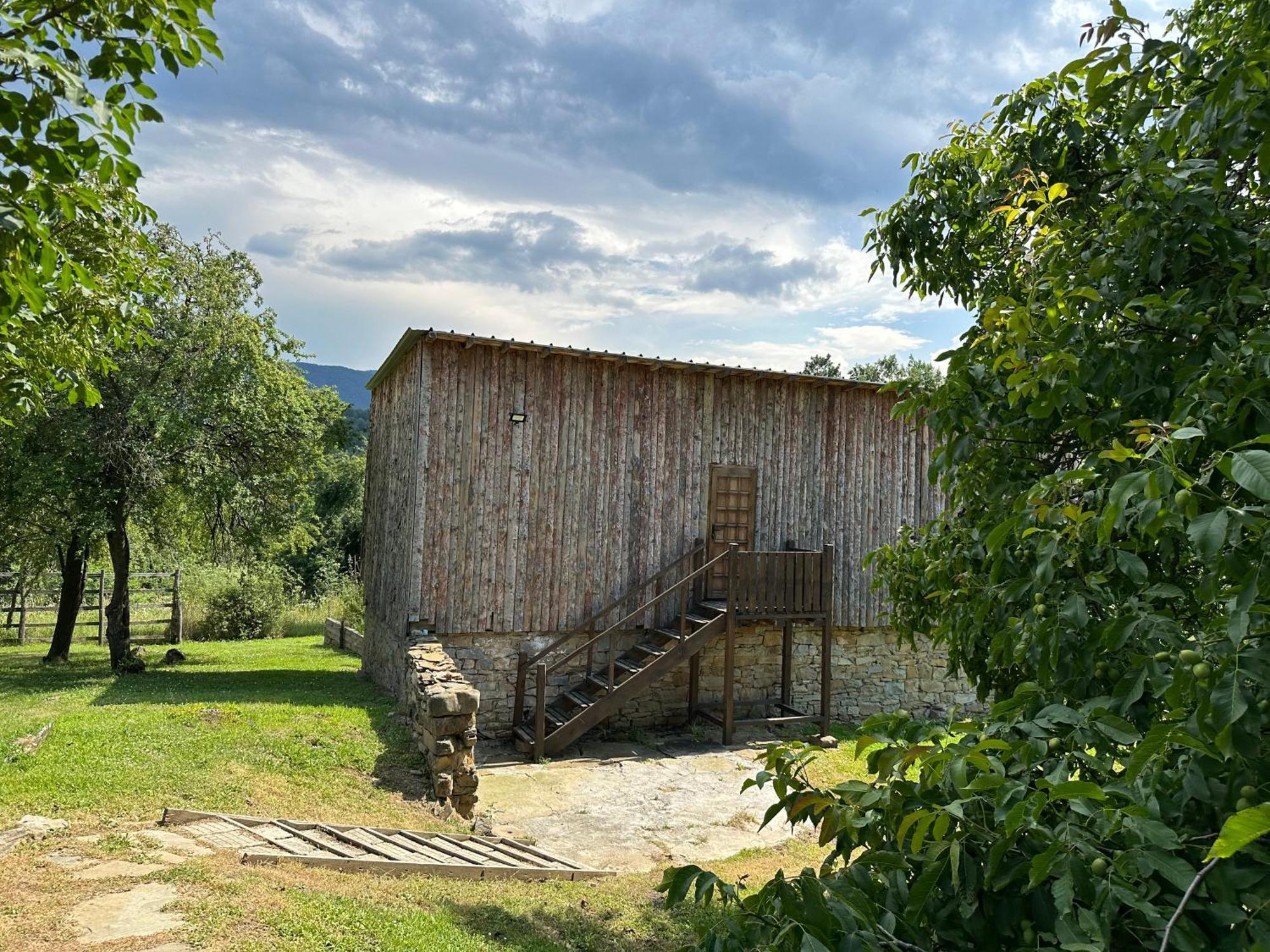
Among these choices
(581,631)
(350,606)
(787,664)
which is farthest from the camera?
(350,606)

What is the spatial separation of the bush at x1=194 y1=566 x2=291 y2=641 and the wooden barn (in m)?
10.2

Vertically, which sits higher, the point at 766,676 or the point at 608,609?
the point at 608,609

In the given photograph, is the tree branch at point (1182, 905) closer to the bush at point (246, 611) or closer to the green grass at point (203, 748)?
the green grass at point (203, 748)

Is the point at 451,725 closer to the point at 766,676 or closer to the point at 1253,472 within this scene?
the point at 766,676

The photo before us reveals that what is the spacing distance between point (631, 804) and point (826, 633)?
4776 mm

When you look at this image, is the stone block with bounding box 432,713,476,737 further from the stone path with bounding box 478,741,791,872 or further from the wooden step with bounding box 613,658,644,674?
the wooden step with bounding box 613,658,644,674

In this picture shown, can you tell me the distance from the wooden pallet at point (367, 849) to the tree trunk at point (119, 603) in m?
9.99

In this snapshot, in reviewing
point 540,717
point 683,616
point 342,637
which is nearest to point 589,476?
point 683,616

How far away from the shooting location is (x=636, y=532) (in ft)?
40.3

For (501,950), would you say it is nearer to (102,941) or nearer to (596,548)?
(102,941)

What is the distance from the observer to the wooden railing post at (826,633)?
12391 mm

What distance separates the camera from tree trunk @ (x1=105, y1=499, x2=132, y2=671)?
14.5 m

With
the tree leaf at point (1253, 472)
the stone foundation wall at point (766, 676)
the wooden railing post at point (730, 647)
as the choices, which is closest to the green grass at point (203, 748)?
the stone foundation wall at point (766, 676)

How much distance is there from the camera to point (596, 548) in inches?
476
